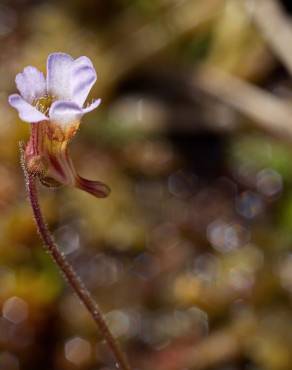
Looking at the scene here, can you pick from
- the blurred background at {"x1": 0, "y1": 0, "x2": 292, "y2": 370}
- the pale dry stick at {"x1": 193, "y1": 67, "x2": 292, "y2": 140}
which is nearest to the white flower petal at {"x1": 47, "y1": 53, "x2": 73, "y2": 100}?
the blurred background at {"x1": 0, "y1": 0, "x2": 292, "y2": 370}

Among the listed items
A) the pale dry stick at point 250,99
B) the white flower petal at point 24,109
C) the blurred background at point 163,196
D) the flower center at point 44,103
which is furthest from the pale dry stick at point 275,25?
the white flower petal at point 24,109

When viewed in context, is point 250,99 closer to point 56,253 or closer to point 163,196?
point 163,196

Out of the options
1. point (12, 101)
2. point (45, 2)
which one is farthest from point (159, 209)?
point (12, 101)

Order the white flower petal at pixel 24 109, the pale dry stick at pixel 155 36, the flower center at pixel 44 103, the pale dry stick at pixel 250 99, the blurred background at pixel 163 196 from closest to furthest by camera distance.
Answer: the white flower petal at pixel 24 109, the flower center at pixel 44 103, the blurred background at pixel 163 196, the pale dry stick at pixel 250 99, the pale dry stick at pixel 155 36

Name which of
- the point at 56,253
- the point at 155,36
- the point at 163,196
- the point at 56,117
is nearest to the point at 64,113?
the point at 56,117

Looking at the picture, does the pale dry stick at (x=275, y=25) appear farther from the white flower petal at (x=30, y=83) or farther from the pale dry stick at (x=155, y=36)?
the white flower petal at (x=30, y=83)

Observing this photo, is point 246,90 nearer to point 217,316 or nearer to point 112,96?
point 112,96
